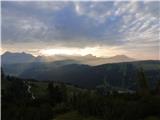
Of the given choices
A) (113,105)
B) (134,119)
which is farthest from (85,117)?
(134,119)

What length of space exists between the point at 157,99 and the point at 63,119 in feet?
71.4

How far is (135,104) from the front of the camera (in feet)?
231

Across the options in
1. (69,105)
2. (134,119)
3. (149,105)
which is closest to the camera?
(134,119)

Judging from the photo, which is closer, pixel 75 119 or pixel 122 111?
pixel 122 111

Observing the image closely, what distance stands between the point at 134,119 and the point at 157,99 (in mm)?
11789

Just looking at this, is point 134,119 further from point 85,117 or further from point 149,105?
point 85,117

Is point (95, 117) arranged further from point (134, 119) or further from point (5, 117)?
point (5, 117)

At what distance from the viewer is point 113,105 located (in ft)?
232

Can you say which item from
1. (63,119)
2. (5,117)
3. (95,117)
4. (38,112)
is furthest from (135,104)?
(5,117)

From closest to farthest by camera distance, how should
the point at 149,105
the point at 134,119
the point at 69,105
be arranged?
the point at 134,119 < the point at 149,105 < the point at 69,105

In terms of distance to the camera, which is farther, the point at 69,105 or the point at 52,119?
the point at 69,105

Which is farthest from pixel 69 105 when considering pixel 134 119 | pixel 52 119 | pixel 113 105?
pixel 134 119

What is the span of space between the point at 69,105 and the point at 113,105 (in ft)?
76.9

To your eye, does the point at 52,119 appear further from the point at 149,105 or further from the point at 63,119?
the point at 149,105
